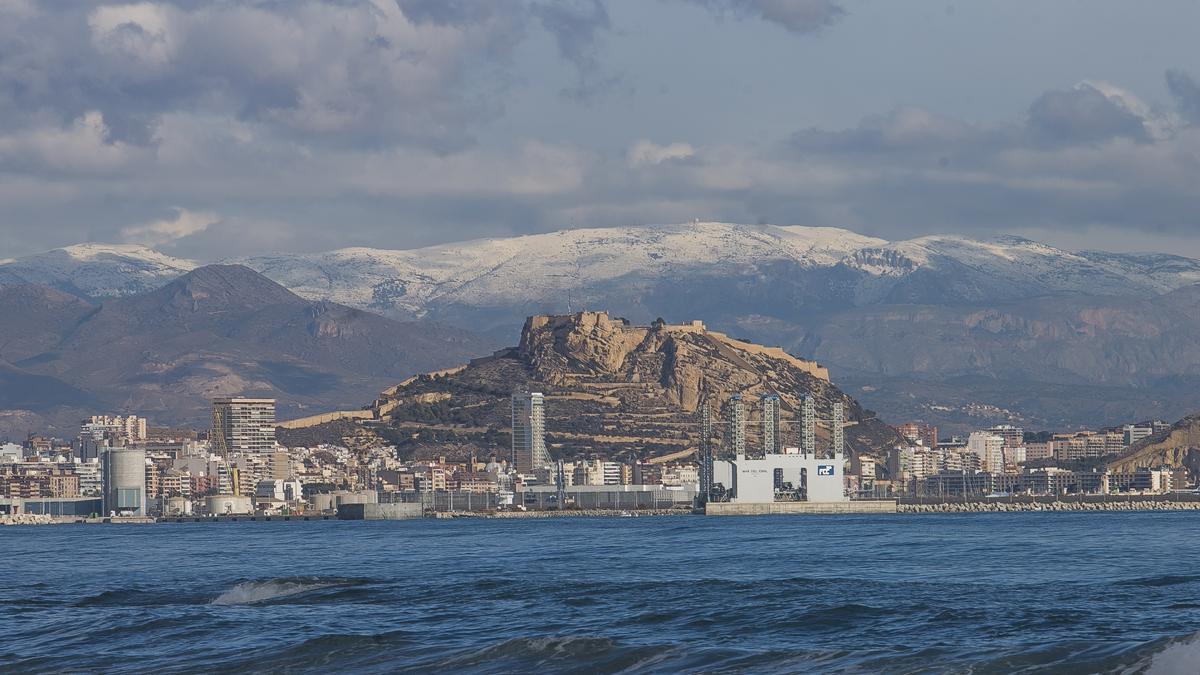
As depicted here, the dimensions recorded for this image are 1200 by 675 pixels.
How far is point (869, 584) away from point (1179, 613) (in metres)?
17.5

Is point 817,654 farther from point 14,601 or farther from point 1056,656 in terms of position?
point 14,601

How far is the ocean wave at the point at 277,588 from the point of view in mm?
74375

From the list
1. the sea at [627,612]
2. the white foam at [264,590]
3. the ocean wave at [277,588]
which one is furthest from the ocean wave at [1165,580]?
the white foam at [264,590]

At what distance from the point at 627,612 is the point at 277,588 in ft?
58.9

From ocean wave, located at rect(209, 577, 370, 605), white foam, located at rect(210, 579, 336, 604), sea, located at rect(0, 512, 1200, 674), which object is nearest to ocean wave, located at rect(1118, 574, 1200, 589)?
sea, located at rect(0, 512, 1200, 674)

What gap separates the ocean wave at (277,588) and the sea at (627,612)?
202 millimetres

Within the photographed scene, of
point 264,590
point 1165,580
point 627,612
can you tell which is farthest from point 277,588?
point 1165,580

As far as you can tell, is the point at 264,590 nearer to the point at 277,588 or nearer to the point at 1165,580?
the point at 277,588

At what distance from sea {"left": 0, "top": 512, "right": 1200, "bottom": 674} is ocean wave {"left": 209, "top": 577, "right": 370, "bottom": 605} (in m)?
0.20

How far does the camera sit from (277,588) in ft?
256

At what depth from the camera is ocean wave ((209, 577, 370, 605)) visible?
74.4 m

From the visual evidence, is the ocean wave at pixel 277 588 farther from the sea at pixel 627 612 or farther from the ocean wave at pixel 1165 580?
the ocean wave at pixel 1165 580

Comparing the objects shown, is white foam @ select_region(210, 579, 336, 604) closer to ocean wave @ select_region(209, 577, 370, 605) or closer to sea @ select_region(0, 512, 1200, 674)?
ocean wave @ select_region(209, 577, 370, 605)

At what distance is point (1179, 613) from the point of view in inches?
2370
